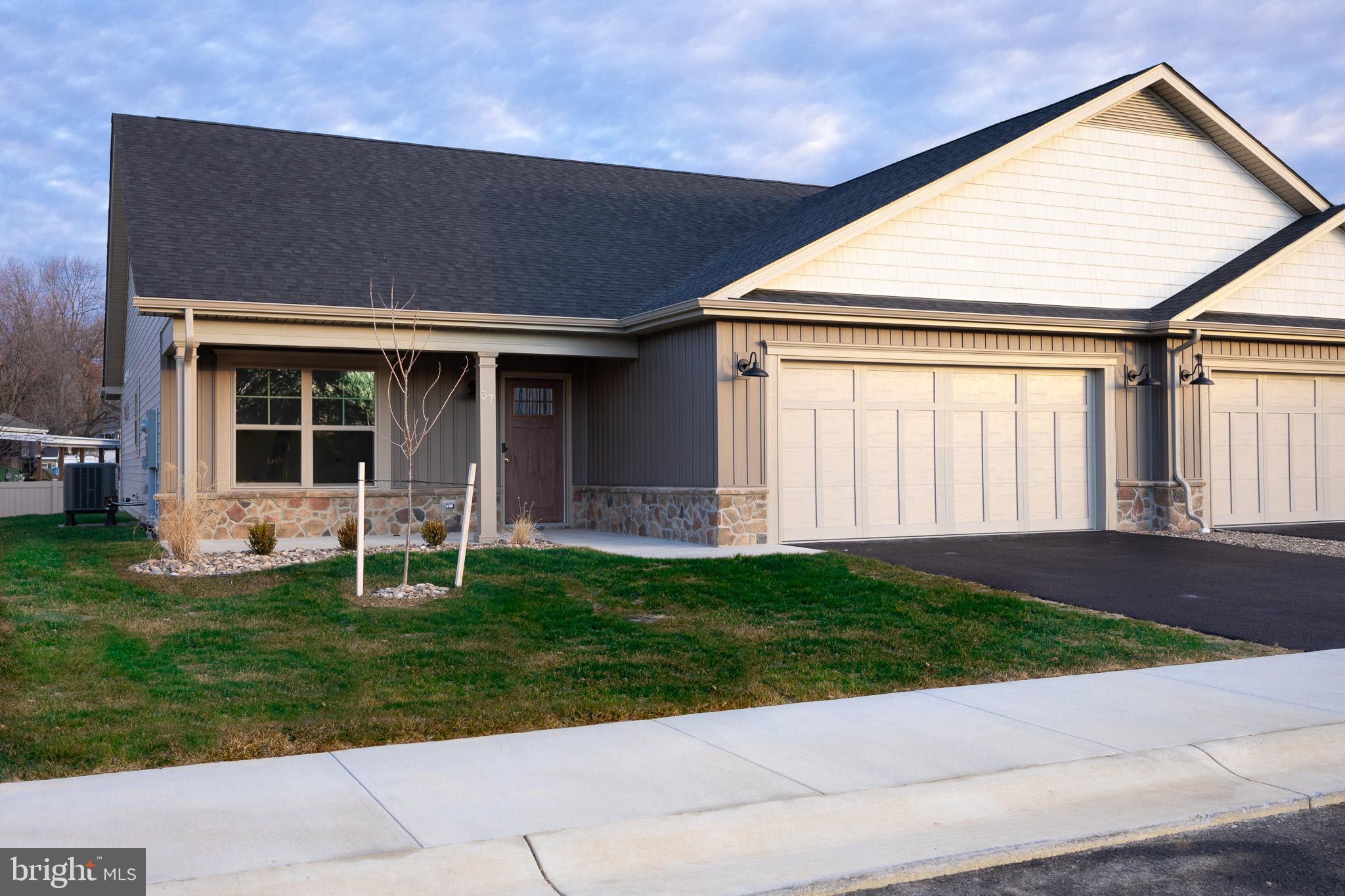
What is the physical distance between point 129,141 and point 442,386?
6331 millimetres

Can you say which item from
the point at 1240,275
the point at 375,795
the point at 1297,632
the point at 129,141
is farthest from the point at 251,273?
the point at 1240,275

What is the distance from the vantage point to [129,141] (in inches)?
697

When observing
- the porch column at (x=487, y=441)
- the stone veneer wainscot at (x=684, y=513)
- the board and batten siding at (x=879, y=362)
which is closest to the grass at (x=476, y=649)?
the stone veneer wainscot at (x=684, y=513)

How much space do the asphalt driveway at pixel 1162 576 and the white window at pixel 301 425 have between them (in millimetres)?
6808

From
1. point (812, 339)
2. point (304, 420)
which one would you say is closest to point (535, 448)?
point (304, 420)

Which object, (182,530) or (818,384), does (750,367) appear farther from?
(182,530)

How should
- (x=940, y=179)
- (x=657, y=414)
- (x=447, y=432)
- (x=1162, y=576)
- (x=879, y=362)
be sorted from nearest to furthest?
1. (x=1162, y=576)
2. (x=879, y=362)
3. (x=940, y=179)
4. (x=657, y=414)
5. (x=447, y=432)

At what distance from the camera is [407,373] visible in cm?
1304

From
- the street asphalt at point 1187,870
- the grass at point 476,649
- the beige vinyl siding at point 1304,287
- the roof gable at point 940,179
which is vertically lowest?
the street asphalt at point 1187,870

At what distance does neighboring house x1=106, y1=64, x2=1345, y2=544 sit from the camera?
14461mm

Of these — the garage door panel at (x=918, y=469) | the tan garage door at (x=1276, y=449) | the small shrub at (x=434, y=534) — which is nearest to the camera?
the small shrub at (x=434, y=534)

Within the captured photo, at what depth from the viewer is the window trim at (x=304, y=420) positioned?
15633 mm

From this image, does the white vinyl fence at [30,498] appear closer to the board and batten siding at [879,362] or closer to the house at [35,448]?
the house at [35,448]

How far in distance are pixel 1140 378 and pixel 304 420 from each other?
38.2ft
